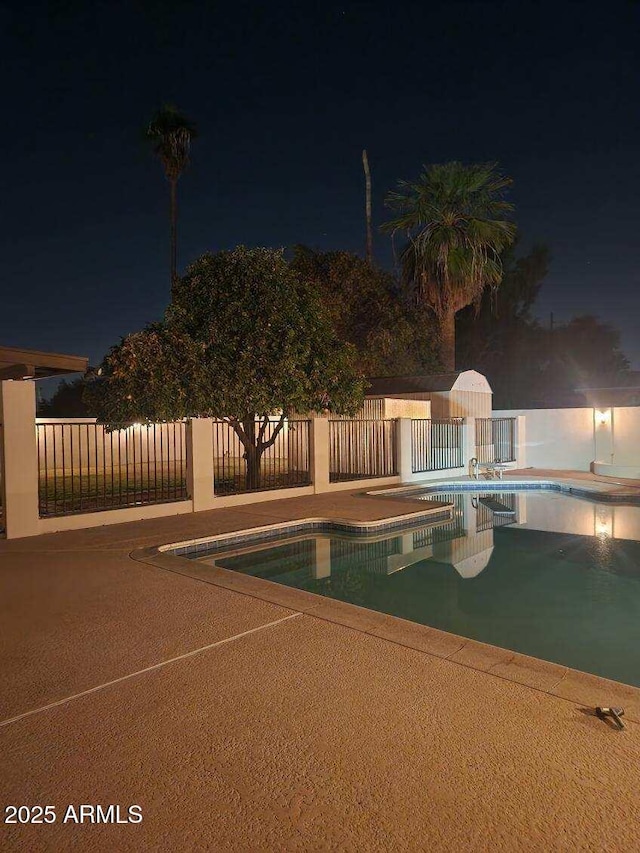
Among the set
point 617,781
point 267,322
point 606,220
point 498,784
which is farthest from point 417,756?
point 606,220

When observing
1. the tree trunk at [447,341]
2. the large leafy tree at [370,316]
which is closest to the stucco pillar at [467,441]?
the large leafy tree at [370,316]

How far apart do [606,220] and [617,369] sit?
1530cm

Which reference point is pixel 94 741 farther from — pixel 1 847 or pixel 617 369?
pixel 617 369

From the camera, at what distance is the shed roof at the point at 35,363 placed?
9.30 metres

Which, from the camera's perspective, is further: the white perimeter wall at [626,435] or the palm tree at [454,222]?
the palm tree at [454,222]

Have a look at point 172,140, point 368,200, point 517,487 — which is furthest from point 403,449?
point 368,200

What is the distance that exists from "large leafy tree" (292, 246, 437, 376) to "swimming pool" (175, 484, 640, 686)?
47.6 ft

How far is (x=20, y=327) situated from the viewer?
45.6 m

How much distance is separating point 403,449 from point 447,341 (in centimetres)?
1144

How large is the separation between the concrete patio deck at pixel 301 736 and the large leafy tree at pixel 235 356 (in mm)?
7361

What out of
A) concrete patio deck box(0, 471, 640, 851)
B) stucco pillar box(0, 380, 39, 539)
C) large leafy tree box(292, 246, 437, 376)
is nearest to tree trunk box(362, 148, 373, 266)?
large leafy tree box(292, 246, 437, 376)

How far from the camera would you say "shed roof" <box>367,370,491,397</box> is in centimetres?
1948

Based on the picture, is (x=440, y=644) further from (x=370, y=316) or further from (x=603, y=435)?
(x=370, y=316)

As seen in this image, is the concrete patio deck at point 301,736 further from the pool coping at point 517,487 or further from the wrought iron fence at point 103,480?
the pool coping at point 517,487
